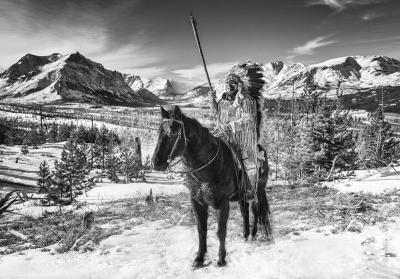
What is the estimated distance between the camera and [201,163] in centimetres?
505

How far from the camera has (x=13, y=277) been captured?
554cm

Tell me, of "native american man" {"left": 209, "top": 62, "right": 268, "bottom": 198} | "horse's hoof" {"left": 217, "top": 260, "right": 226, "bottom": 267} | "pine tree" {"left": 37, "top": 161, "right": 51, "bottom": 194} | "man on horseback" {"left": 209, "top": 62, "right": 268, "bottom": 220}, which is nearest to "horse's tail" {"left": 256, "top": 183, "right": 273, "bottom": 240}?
"man on horseback" {"left": 209, "top": 62, "right": 268, "bottom": 220}

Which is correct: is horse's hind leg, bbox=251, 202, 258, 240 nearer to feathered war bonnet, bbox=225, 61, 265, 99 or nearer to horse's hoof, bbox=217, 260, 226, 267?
horse's hoof, bbox=217, 260, 226, 267

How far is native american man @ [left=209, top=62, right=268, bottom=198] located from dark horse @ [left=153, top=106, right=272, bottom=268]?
588 mm

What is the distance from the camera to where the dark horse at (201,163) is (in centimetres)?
447

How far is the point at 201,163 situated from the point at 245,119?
6.54 feet

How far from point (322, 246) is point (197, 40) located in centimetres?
488

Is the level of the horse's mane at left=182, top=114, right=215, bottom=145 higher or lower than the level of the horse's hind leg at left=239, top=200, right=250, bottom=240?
higher

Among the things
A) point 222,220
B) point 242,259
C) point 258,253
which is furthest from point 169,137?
point 258,253

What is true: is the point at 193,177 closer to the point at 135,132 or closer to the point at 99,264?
A: the point at 99,264

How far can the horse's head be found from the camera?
4340 mm

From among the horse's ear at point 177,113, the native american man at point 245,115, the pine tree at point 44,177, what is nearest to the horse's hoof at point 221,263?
the native american man at point 245,115

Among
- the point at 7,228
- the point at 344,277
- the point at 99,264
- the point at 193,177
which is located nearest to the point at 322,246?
the point at 344,277

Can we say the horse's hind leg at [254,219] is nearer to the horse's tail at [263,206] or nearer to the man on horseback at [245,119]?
the horse's tail at [263,206]
